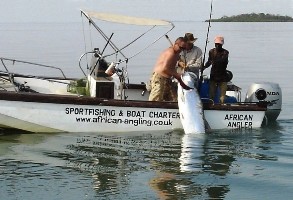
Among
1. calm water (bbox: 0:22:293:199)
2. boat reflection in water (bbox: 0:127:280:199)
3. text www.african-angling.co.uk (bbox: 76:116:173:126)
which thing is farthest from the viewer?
text www.african-angling.co.uk (bbox: 76:116:173:126)

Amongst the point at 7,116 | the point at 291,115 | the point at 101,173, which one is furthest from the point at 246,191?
the point at 291,115

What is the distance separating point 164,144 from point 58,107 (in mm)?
2012

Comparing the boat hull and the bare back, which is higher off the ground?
the bare back

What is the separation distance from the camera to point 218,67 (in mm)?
11336

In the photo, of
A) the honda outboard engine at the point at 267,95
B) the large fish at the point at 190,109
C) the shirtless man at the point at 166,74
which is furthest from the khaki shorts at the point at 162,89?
the honda outboard engine at the point at 267,95

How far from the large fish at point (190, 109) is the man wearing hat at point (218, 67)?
652 millimetres

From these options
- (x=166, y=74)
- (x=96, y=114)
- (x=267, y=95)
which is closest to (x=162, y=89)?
(x=166, y=74)

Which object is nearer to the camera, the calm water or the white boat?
the calm water

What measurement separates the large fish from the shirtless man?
0.73 ft

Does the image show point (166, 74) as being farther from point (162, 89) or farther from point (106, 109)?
point (106, 109)

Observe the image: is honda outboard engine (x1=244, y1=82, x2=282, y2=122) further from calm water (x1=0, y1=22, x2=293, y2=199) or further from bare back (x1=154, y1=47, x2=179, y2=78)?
bare back (x1=154, y1=47, x2=179, y2=78)

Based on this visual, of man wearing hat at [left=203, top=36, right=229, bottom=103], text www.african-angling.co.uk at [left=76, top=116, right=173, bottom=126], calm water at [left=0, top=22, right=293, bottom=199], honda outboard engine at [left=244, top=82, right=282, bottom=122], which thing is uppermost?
man wearing hat at [left=203, top=36, right=229, bottom=103]

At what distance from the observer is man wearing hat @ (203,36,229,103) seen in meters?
11.3

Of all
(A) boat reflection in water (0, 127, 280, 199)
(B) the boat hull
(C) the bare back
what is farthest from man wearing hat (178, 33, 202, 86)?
(A) boat reflection in water (0, 127, 280, 199)
